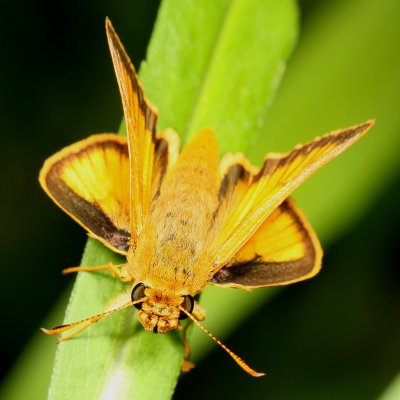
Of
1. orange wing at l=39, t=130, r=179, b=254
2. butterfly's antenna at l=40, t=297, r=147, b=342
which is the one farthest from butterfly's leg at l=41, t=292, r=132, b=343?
orange wing at l=39, t=130, r=179, b=254

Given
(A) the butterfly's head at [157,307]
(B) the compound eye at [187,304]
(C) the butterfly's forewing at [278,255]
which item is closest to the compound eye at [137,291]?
(A) the butterfly's head at [157,307]

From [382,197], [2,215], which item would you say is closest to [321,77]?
[382,197]

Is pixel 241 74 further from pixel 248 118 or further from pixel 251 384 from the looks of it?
pixel 251 384

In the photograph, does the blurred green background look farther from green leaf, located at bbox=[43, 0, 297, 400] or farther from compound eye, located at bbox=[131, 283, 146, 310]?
compound eye, located at bbox=[131, 283, 146, 310]

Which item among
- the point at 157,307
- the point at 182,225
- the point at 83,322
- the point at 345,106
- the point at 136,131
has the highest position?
the point at 345,106

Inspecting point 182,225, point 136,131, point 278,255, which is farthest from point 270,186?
point 136,131

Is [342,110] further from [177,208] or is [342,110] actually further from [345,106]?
[177,208]
